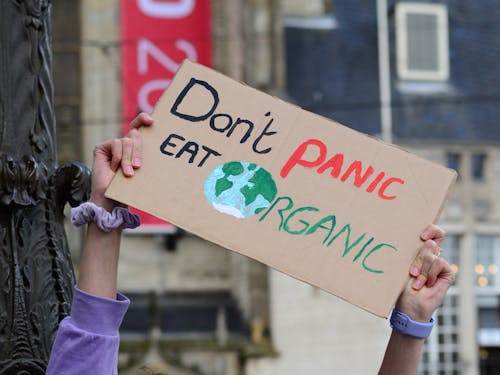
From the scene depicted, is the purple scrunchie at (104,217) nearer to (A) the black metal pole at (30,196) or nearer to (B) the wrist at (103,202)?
(B) the wrist at (103,202)

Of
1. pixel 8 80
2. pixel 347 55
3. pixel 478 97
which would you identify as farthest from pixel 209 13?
pixel 8 80

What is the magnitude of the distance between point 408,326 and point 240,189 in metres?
0.47

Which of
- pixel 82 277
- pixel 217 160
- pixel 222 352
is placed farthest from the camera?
pixel 222 352

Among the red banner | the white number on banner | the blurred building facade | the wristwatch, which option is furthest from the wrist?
the white number on banner

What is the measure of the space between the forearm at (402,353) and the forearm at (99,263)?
0.62m

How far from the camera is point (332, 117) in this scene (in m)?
21.6

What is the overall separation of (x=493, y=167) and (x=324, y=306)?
3.23m

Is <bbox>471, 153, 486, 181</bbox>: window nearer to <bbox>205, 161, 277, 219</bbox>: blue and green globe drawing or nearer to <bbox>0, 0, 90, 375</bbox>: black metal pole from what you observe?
<bbox>0, 0, 90, 375</bbox>: black metal pole

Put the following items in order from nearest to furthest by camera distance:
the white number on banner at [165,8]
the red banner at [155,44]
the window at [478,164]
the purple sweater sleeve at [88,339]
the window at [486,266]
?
the purple sweater sleeve at [88,339]
the red banner at [155,44]
the white number on banner at [165,8]
the window at [486,266]
the window at [478,164]

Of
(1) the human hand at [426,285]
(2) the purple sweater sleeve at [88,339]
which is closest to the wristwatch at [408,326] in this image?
(1) the human hand at [426,285]

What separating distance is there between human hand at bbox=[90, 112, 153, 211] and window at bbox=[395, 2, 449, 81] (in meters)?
18.8

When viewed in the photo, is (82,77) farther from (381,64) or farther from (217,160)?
(217,160)

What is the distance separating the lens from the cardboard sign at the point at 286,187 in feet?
10.7

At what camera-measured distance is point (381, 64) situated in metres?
21.7
